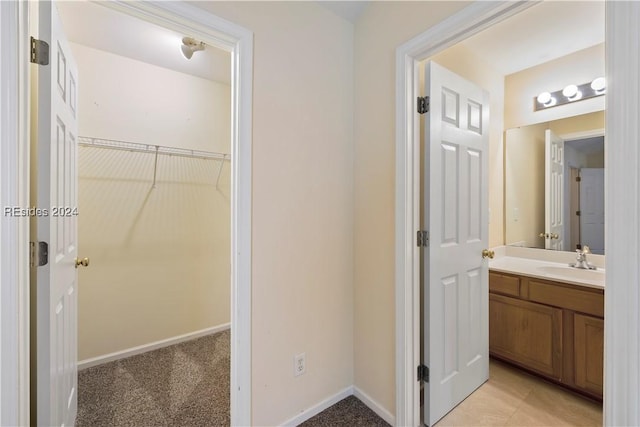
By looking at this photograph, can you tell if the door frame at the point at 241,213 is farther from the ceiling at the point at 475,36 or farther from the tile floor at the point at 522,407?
the tile floor at the point at 522,407

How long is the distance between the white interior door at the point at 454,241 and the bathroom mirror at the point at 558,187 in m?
→ 0.88

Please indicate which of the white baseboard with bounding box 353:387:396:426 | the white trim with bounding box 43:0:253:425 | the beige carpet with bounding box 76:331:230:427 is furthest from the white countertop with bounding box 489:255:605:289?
the beige carpet with bounding box 76:331:230:427

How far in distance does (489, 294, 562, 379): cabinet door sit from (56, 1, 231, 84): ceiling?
299cm

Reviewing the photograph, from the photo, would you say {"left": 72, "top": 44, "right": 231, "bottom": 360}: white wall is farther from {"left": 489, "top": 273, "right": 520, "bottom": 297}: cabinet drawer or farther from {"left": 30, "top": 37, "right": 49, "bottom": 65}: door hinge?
{"left": 489, "top": 273, "right": 520, "bottom": 297}: cabinet drawer

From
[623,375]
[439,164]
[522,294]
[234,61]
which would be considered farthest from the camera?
[522,294]

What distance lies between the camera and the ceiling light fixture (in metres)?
2.01

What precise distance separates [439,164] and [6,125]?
5.98ft

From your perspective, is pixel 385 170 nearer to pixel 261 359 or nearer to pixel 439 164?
pixel 439 164

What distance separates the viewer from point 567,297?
1.83 m

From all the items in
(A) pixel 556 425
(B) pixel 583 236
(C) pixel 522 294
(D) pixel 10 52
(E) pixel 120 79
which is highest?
(E) pixel 120 79

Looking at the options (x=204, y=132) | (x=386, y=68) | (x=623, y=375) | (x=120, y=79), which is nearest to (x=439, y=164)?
(x=386, y=68)

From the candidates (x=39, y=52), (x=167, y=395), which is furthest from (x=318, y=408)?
(x=39, y=52)

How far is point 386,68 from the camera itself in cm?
163

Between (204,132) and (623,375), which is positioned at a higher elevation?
(204,132)
